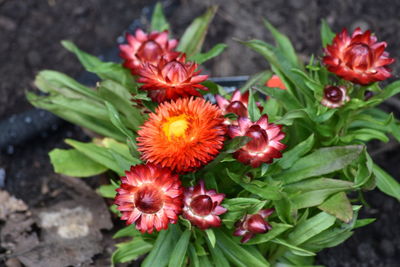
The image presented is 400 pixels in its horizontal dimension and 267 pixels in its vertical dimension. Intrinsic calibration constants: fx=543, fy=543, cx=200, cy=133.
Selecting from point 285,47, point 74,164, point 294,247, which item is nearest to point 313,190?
point 294,247

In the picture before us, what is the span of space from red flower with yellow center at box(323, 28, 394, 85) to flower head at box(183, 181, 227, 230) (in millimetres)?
616

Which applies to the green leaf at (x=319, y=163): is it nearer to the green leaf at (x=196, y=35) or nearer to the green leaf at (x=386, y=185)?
the green leaf at (x=386, y=185)

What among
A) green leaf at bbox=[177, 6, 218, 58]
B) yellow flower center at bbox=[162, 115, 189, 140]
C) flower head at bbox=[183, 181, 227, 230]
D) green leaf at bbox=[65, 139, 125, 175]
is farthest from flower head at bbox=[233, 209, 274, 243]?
green leaf at bbox=[177, 6, 218, 58]

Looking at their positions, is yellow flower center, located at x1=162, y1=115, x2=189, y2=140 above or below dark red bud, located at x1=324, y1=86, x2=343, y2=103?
above

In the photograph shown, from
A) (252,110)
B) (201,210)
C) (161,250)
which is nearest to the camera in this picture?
(201,210)

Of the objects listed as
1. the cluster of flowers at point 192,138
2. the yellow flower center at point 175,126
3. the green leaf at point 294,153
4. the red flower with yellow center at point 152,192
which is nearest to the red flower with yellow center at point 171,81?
the cluster of flowers at point 192,138

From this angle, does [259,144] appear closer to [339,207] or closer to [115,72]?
[339,207]

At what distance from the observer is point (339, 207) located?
182 cm

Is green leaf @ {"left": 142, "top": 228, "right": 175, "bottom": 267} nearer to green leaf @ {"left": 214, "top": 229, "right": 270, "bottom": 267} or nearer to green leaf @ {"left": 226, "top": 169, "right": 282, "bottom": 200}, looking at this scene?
green leaf @ {"left": 214, "top": 229, "right": 270, "bottom": 267}

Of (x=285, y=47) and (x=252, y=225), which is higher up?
(x=285, y=47)

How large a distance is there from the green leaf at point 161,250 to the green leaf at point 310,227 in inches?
16.7

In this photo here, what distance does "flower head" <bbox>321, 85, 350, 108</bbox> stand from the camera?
1916 mm

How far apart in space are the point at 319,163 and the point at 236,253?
0.43 m

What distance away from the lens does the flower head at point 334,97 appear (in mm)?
1916
